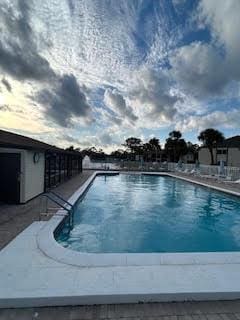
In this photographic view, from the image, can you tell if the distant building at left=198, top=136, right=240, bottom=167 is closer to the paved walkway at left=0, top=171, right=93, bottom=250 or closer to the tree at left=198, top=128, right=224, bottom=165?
the tree at left=198, top=128, right=224, bottom=165

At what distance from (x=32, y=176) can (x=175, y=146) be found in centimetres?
4187

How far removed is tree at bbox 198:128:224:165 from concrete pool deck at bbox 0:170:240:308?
140 ft

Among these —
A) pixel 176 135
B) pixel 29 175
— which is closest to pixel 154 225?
pixel 29 175

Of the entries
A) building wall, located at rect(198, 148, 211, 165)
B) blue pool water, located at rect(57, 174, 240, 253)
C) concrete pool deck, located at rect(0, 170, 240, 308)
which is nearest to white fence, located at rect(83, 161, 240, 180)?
blue pool water, located at rect(57, 174, 240, 253)

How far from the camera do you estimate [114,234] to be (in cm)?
664

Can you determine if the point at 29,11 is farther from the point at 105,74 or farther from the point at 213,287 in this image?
the point at 213,287

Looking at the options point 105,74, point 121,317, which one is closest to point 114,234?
point 121,317

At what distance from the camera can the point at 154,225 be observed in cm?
773

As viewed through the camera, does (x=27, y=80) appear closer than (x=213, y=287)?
No

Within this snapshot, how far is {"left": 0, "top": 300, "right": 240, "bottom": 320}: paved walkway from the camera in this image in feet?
8.05

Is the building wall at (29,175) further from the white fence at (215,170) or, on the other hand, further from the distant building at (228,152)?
the distant building at (228,152)

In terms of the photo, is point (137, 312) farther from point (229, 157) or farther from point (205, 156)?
point (205, 156)

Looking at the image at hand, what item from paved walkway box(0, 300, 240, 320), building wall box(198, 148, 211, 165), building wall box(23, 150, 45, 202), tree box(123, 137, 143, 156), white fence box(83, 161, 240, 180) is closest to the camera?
paved walkway box(0, 300, 240, 320)

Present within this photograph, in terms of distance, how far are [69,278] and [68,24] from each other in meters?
10.7
